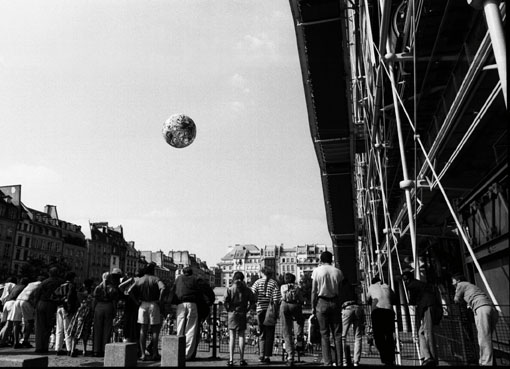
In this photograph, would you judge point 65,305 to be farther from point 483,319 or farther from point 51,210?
point 51,210

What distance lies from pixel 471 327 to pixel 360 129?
9.32 m

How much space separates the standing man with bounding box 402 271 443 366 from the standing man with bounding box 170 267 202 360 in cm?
356

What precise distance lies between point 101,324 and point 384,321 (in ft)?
16.2

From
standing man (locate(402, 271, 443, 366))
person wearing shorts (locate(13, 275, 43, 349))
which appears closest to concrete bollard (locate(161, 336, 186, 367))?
standing man (locate(402, 271, 443, 366))

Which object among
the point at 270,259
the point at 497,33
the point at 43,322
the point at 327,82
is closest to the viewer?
the point at 497,33

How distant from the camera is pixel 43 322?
24.8 feet

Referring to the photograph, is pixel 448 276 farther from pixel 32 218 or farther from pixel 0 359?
pixel 32 218

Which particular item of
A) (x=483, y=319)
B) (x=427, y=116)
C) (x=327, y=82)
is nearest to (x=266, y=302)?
(x=483, y=319)

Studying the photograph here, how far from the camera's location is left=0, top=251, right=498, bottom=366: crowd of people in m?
5.91

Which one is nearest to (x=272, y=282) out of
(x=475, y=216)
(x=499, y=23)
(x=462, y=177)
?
(x=475, y=216)

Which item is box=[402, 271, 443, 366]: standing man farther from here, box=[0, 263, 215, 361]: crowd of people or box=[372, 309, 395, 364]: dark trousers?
box=[0, 263, 215, 361]: crowd of people

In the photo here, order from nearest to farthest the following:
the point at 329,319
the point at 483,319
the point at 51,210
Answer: the point at 483,319, the point at 329,319, the point at 51,210

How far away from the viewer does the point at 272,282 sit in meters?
7.25

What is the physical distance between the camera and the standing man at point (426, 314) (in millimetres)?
6000
